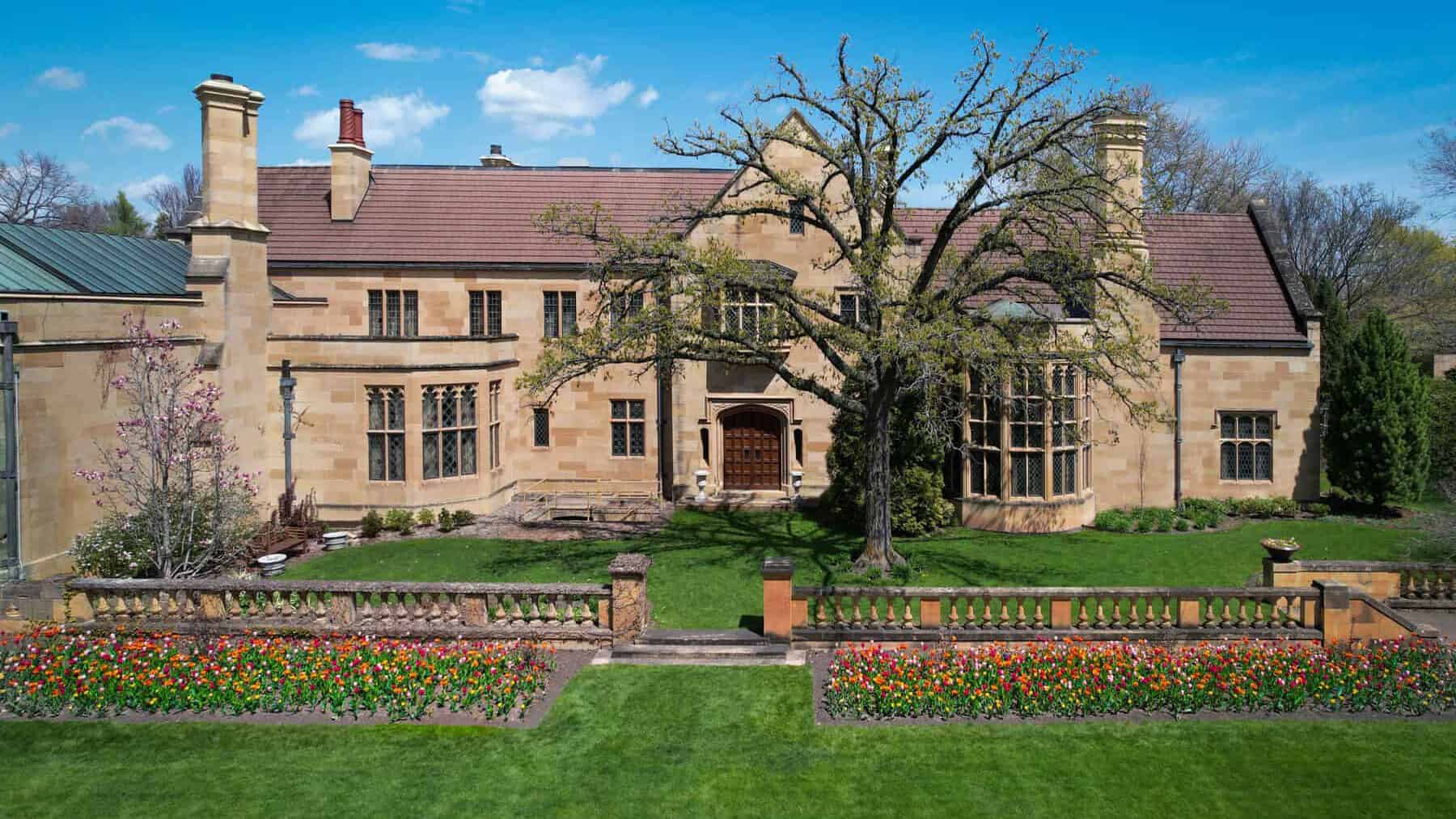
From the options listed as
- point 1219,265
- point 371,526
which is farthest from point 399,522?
point 1219,265

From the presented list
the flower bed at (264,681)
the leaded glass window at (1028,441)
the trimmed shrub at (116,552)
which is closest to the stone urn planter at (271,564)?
the trimmed shrub at (116,552)

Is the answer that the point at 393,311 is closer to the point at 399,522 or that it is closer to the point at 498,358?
the point at 498,358

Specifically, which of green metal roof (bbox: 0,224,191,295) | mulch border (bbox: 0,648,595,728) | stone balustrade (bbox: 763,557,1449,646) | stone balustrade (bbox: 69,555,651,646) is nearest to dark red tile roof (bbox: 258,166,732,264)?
green metal roof (bbox: 0,224,191,295)

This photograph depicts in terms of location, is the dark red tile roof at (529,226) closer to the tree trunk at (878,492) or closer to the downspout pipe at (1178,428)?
the downspout pipe at (1178,428)

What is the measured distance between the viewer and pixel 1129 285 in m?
19.4

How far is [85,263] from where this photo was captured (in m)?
23.5

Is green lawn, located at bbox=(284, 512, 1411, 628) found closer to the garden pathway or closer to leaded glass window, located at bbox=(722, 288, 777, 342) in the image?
the garden pathway

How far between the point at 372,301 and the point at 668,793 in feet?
78.6

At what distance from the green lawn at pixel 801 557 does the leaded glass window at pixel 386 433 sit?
2.66 metres

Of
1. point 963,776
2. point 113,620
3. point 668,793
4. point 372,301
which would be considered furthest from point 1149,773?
point 372,301

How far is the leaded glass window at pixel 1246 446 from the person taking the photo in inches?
1139

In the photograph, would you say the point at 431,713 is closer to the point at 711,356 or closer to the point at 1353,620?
the point at 711,356

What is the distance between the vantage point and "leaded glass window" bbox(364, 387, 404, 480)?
26.5 m

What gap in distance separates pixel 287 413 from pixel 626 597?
1395 cm
